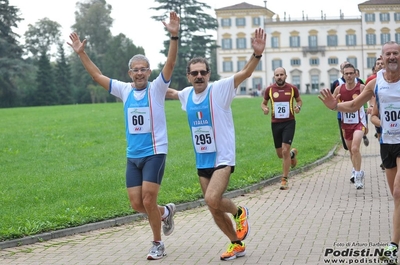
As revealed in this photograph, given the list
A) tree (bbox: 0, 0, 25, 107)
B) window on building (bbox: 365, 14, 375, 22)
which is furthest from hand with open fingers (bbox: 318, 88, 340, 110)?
window on building (bbox: 365, 14, 375, 22)

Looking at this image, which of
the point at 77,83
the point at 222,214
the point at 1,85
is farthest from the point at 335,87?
the point at 77,83

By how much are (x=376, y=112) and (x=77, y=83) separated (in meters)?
88.5

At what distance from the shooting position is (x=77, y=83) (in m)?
95.3

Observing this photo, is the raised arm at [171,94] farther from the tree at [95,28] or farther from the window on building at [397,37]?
the window on building at [397,37]

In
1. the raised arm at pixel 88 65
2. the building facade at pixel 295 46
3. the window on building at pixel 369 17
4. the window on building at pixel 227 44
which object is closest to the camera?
the raised arm at pixel 88 65

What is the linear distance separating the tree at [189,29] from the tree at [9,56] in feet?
57.5

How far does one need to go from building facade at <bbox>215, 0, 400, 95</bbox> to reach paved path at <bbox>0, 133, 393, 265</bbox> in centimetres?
11355

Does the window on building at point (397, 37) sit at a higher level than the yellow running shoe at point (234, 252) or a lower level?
higher

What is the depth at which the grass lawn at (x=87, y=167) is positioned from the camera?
1123cm

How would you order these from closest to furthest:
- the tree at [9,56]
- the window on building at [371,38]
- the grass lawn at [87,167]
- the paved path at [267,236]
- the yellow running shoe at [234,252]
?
the yellow running shoe at [234,252] → the paved path at [267,236] → the grass lawn at [87,167] → the tree at [9,56] → the window on building at [371,38]

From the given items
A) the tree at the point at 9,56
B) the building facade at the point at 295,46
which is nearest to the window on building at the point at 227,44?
the building facade at the point at 295,46

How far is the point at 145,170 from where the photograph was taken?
333 inches

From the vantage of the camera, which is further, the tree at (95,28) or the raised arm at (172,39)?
the tree at (95,28)

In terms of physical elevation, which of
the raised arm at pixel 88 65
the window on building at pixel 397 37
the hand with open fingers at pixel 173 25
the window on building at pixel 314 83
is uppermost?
the window on building at pixel 397 37
